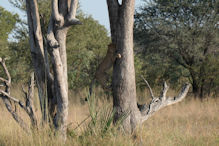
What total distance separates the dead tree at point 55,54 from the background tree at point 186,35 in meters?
9.30

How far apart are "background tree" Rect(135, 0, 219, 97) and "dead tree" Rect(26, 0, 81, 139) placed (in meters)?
9.30

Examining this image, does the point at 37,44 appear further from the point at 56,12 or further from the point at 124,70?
the point at 124,70

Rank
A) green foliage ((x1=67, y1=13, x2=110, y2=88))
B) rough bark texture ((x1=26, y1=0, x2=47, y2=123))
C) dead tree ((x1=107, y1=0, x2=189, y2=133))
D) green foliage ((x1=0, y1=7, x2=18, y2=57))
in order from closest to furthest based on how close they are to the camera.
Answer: rough bark texture ((x1=26, y1=0, x2=47, y2=123)) → dead tree ((x1=107, y1=0, x2=189, y2=133)) → green foliage ((x1=67, y1=13, x2=110, y2=88)) → green foliage ((x1=0, y1=7, x2=18, y2=57))

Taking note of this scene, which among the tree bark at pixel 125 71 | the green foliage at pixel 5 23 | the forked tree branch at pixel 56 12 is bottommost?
the tree bark at pixel 125 71

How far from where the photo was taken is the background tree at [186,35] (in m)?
13.3

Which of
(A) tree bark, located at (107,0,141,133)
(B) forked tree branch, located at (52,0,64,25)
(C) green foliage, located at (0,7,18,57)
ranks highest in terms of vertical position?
(C) green foliage, located at (0,7,18,57)

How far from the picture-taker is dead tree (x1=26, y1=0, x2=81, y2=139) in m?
4.38

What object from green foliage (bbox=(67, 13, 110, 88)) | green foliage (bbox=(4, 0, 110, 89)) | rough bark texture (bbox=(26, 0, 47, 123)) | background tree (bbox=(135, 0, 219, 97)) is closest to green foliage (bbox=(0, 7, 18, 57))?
green foliage (bbox=(4, 0, 110, 89))

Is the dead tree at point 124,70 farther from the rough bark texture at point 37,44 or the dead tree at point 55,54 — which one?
the rough bark texture at point 37,44

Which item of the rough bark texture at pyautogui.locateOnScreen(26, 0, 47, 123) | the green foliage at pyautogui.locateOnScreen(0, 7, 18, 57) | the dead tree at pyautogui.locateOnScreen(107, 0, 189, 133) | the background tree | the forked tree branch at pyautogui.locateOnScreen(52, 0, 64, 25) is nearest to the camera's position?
the forked tree branch at pyautogui.locateOnScreen(52, 0, 64, 25)

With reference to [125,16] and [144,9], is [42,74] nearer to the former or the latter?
[125,16]

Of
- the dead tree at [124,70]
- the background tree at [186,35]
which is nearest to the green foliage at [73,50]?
the background tree at [186,35]

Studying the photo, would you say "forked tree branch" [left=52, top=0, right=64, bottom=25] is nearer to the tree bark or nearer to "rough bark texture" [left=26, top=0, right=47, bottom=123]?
"rough bark texture" [left=26, top=0, right=47, bottom=123]

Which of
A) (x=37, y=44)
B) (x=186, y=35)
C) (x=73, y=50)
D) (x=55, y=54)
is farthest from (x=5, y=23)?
(x=55, y=54)
